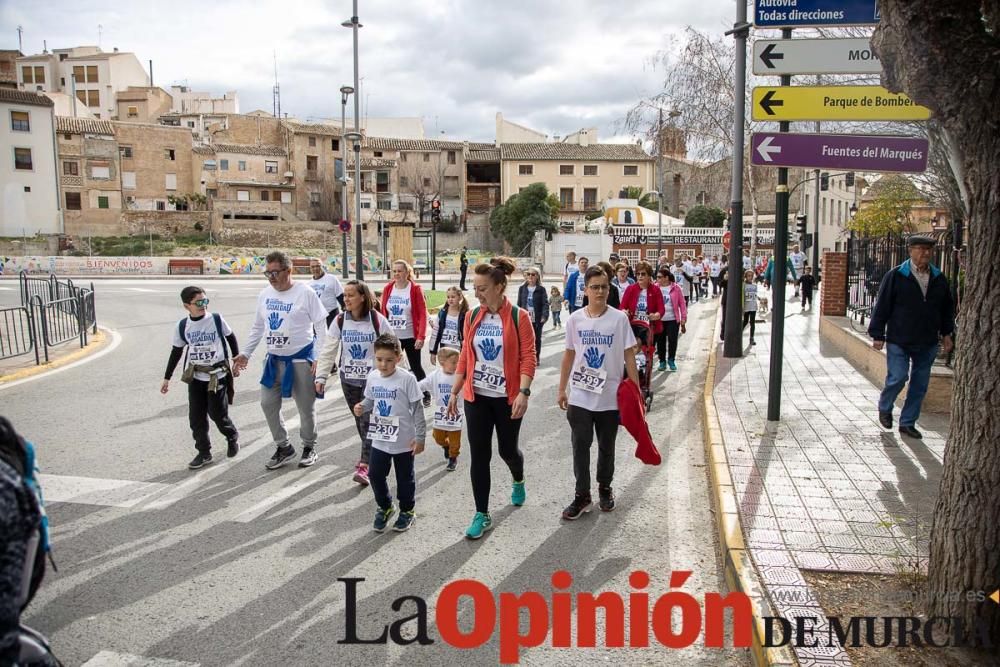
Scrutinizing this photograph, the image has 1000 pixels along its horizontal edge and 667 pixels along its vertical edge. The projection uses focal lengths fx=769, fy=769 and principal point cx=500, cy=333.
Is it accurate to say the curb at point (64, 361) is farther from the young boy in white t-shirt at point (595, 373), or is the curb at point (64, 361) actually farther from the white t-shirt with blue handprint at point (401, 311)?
the young boy in white t-shirt at point (595, 373)

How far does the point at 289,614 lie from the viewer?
412 centimetres

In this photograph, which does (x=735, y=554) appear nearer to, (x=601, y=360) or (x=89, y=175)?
(x=601, y=360)

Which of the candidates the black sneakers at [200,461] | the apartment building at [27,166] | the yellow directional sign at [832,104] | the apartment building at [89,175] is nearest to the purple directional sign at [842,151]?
the yellow directional sign at [832,104]

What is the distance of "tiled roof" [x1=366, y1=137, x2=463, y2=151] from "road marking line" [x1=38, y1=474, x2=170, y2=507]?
67.9m

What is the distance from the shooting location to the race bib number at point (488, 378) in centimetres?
525

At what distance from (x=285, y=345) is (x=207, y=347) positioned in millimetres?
804

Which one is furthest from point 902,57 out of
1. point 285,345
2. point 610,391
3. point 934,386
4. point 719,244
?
point 719,244

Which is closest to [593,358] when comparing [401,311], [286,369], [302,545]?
[302,545]

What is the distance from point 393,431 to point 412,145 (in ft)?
229

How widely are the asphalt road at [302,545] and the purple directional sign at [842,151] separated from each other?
294 centimetres

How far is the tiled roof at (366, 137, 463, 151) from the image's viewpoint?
71875 mm

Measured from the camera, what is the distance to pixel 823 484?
5875mm

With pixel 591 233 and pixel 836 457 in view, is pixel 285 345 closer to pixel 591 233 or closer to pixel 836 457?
pixel 836 457

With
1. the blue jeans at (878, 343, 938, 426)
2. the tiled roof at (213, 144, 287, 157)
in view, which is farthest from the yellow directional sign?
the tiled roof at (213, 144, 287, 157)
